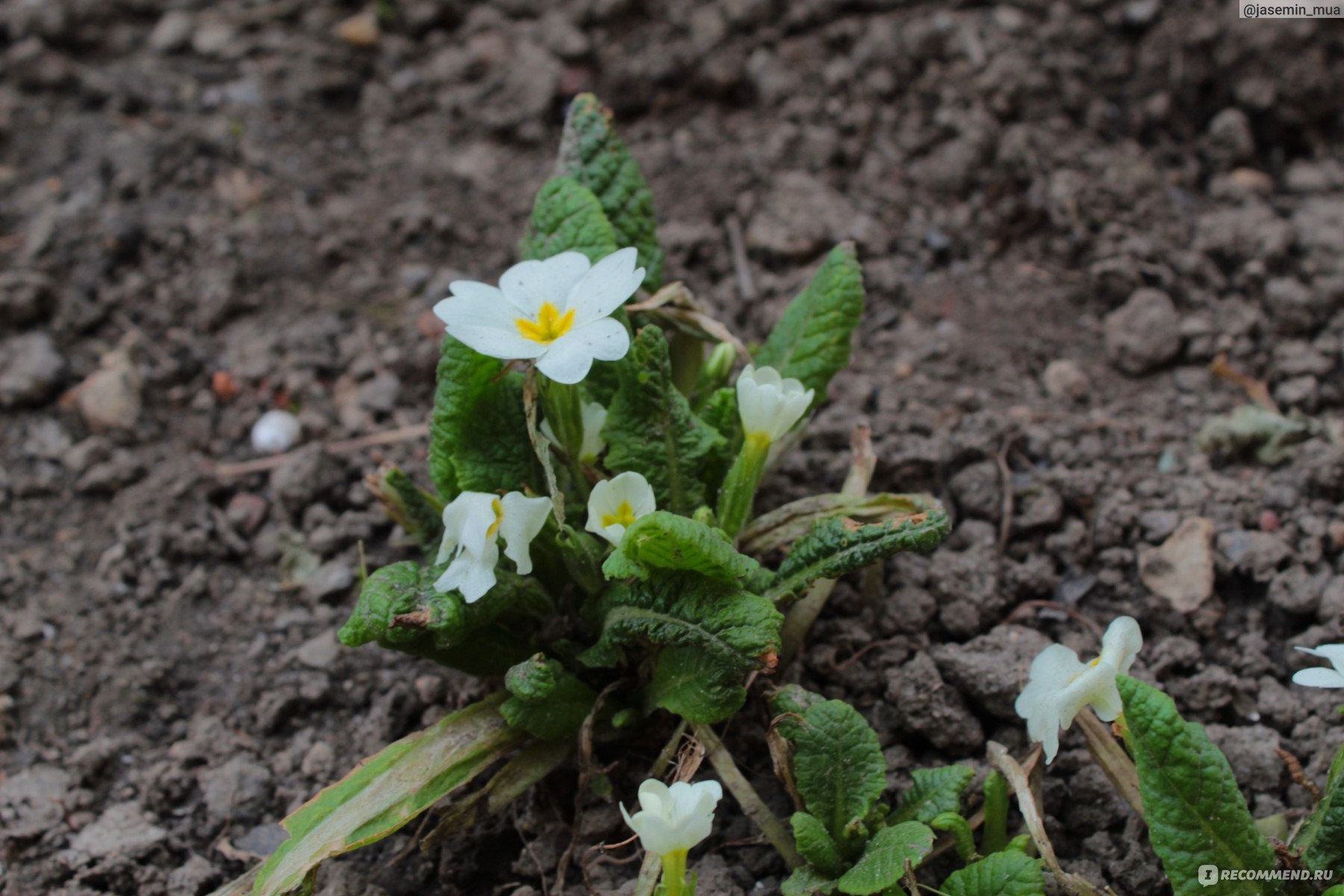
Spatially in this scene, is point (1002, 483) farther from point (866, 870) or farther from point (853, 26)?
point (853, 26)

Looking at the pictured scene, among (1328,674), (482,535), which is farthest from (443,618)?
(1328,674)

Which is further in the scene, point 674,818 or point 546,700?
point 546,700

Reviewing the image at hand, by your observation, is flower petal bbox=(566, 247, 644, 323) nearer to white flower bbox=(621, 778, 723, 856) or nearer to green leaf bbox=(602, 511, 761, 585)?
green leaf bbox=(602, 511, 761, 585)

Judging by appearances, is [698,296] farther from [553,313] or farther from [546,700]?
[546,700]

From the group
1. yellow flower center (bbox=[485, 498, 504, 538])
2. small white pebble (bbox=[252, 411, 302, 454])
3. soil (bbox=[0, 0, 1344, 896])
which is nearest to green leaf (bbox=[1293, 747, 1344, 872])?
soil (bbox=[0, 0, 1344, 896])

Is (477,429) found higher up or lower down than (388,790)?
higher up

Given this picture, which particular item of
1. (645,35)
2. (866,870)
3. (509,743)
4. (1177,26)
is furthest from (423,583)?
(1177,26)
